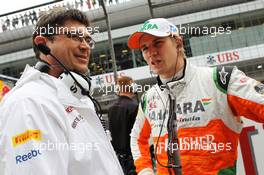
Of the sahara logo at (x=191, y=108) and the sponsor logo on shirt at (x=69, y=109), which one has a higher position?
the sponsor logo on shirt at (x=69, y=109)

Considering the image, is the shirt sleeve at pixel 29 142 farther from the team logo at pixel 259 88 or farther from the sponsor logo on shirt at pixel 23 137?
the team logo at pixel 259 88

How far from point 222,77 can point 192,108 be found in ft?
0.68

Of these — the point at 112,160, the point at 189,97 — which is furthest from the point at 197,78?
the point at 112,160

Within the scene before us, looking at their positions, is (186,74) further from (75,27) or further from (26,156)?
(26,156)

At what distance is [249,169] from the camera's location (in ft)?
6.98

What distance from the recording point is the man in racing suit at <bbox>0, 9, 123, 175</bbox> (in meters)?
0.84

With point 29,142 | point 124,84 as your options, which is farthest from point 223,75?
point 124,84

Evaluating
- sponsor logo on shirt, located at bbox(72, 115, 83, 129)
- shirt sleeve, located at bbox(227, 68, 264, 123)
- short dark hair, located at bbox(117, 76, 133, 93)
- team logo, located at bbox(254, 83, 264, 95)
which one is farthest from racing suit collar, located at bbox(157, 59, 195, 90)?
short dark hair, located at bbox(117, 76, 133, 93)

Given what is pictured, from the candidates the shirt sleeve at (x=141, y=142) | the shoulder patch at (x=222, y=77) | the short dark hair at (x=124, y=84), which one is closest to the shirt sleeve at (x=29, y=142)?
the shoulder patch at (x=222, y=77)

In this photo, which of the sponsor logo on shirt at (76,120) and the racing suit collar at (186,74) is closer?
the sponsor logo on shirt at (76,120)

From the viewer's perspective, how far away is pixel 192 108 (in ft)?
→ 5.26

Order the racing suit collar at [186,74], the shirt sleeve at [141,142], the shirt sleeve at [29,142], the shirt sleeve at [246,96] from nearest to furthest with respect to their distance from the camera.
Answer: the shirt sleeve at [29,142] → the shirt sleeve at [246,96] → the racing suit collar at [186,74] → the shirt sleeve at [141,142]

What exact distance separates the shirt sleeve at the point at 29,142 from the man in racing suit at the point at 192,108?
0.79 meters

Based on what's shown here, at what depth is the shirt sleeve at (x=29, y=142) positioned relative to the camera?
0.81m
